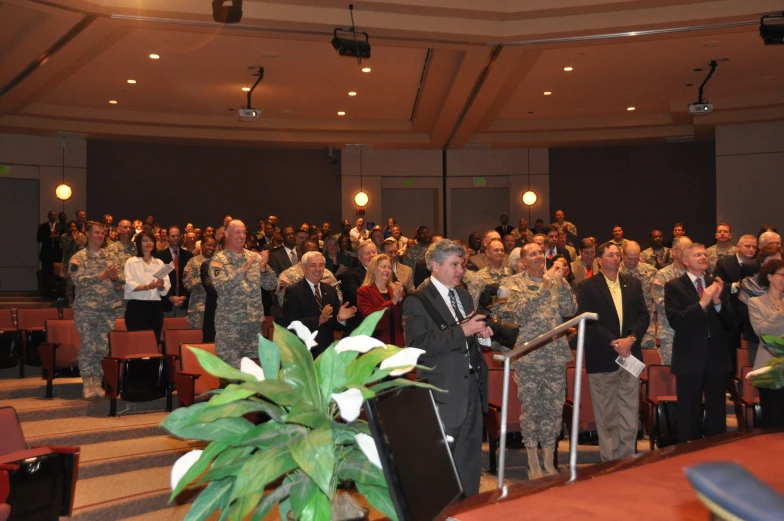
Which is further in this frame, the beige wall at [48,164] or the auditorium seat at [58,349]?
the beige wall at [48,164]

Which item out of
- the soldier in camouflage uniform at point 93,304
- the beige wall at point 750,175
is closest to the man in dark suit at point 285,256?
the soldier in camouflage uniform at point 93,304

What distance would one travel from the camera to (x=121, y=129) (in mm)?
15000

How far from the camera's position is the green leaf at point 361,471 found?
1464 millimetres

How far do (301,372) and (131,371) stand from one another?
562 centimetres

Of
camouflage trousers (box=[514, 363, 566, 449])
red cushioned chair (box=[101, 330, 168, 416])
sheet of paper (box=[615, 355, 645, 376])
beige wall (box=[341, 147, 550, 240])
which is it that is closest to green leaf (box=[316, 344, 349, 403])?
camouflage trousers (box=[514, 363, 566, 449])

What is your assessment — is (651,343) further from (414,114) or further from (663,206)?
(663,206)

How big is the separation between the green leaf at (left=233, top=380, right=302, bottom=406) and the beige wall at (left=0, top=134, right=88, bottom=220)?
15.5 metres

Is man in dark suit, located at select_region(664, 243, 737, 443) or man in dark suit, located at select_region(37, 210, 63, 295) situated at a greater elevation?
man in dark suit, located at select_region(37, 210, 63, 295)

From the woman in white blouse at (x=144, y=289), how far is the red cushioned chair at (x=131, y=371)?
362 millimetres

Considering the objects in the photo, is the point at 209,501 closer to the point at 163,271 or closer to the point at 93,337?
the point at 163,271

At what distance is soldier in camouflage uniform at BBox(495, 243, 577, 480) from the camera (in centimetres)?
541

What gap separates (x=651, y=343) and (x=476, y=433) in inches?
154

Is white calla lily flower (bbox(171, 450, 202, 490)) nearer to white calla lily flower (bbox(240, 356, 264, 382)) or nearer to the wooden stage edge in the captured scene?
white calla lily flower (bbox(240, 356, 264, 382))

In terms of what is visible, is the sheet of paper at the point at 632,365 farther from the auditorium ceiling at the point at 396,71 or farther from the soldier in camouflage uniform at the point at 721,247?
the auditorium ceiling at the point at 396,71
